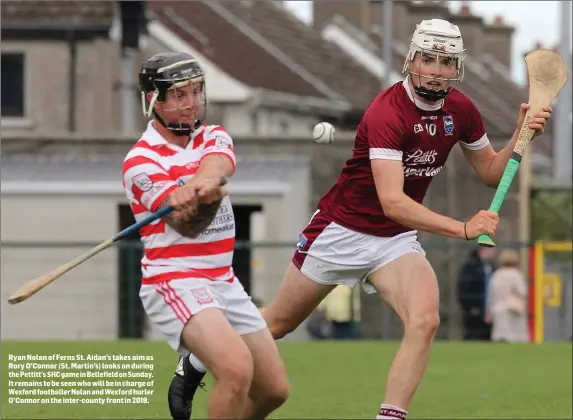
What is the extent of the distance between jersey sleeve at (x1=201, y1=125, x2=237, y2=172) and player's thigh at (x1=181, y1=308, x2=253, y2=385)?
2.52 ft

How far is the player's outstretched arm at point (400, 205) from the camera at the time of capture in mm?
8516

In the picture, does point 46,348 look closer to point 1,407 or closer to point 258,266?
point 1,407

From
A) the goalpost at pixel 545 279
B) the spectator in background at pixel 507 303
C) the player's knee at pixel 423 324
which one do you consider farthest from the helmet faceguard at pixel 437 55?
the goalpost at pixel 545 279

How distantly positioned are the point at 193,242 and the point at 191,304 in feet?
1.04

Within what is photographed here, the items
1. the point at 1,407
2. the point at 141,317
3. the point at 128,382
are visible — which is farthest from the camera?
the point at 141,317

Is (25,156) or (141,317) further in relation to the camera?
(25,156)

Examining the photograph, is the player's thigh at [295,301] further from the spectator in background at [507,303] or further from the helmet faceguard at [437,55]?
the spectator in background at [507,303]

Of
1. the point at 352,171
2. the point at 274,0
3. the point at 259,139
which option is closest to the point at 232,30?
the point at 274,0

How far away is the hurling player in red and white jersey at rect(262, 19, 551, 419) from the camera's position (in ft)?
28.3

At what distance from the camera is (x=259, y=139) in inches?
1004

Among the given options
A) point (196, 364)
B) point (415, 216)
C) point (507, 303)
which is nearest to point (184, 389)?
point (196, 364)

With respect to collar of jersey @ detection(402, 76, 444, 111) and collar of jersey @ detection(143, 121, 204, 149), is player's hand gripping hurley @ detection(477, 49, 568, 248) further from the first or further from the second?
collar of jersey @ detection(143, 121, 204, 149)

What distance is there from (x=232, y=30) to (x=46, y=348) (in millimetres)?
23635

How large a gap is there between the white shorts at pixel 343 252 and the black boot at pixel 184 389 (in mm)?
897
